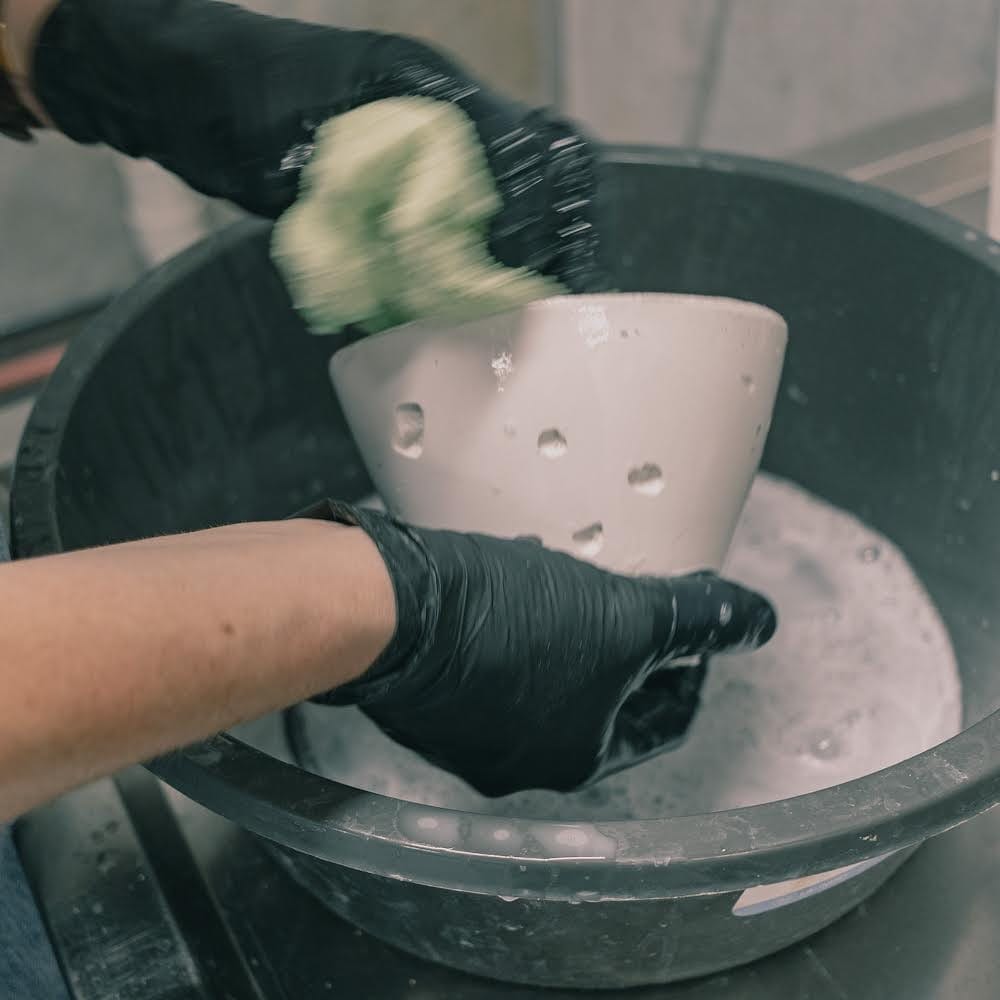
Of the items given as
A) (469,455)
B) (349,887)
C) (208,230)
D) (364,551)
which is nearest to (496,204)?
(469,455)

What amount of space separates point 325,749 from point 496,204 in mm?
372

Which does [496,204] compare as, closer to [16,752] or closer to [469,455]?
[469,455]

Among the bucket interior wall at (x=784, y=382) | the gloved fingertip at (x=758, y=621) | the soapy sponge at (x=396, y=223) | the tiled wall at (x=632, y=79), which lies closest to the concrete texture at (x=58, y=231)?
the tiled wall at (x=632, y=79)

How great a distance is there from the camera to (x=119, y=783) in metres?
0.64

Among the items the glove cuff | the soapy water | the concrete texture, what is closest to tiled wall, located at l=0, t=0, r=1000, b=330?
the concrete texture

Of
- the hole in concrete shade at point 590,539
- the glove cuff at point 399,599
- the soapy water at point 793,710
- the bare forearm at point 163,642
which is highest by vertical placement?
the bare forearm at point 163,642

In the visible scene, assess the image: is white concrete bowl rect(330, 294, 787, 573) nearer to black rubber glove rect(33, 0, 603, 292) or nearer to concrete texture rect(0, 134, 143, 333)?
black rubber glove rect(33, 0, 603, 292)

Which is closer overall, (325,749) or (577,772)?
(577,772)

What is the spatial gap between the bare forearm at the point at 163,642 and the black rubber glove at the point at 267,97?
0.89ft

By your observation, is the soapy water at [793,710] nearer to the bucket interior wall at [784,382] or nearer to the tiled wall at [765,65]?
the bucket interior wall at [784,382]

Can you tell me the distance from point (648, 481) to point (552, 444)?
0.19 ft

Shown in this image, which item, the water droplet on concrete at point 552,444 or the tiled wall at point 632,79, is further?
the tiled wall at point 632,79

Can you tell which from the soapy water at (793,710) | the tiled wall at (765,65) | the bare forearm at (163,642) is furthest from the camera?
the tiled wall at (765,65)

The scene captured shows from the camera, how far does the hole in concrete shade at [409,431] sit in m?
0.60
